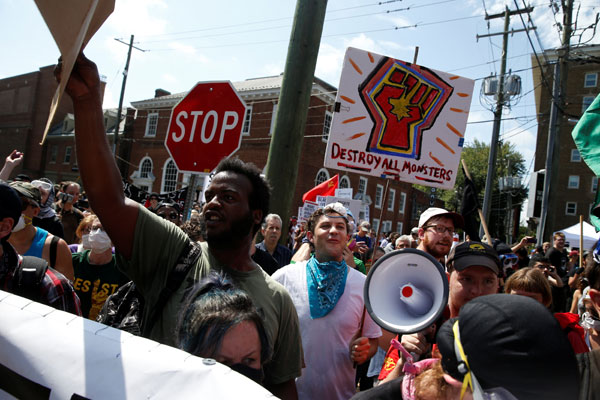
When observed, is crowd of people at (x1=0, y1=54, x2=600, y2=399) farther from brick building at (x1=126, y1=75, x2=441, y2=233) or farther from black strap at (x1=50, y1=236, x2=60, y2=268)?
brick building at (x1=126, y1=75, x2=441, y2=233)

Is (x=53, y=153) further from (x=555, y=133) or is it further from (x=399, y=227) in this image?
(x=555, y=133)

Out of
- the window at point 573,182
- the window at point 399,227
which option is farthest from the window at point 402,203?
the window at point 573,182

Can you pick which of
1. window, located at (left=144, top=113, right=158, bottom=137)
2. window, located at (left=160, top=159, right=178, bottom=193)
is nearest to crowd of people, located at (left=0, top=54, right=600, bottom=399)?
window, located at (left=160, top=159, right=178, bottom=193)

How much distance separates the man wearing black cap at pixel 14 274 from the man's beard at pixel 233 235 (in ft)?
2.54

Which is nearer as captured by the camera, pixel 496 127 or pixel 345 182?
pixel 496 127

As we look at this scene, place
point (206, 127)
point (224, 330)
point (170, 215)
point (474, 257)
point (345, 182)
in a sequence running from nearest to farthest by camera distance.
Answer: point (224, 330) → point (474, 257) → point (206, 127) → point (170, 215) → point (345, 182)

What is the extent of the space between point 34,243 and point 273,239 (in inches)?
82.5

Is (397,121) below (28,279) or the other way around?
the other way around

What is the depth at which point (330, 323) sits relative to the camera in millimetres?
2514

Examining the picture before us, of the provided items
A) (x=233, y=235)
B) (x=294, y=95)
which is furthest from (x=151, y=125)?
(x=233, y=235)

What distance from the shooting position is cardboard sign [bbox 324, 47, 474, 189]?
385 cm

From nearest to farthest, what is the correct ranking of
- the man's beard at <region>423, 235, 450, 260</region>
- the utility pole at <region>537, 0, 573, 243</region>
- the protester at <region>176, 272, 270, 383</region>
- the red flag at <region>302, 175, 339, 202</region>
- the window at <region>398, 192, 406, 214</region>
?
the protester at <region>176, 272, 270, 383</region> < the man's beard at <region>423, 235, 450, 260</region> < the red flag at <region>302, 175, 339, 202</region> < the utility pole at <region>537, 0, 573, 243</region> < the window at <region>398, 192, 406, 214</region>

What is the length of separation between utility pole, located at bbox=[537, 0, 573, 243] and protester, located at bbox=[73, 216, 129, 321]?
39.6 feet

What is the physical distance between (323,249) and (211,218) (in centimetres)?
111
